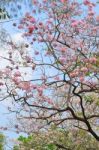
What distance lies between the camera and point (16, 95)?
1221cm

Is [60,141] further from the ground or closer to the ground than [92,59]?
closer to the ground

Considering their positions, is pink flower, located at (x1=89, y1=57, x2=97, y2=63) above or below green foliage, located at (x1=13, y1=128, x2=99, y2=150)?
above

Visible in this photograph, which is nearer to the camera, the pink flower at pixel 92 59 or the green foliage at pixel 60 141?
the pink flower at pixel 92 59

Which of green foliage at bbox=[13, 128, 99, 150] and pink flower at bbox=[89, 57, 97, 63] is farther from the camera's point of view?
green foliage at bbox=[13, 128, 99, 150]

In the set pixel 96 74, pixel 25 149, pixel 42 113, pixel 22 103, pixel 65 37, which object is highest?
pixel 65 37

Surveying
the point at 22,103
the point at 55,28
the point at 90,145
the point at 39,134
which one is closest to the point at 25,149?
the point at 39,134

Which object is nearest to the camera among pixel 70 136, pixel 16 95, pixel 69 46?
pixel 16 95

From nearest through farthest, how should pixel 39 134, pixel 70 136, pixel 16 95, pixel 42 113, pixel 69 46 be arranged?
pixel 16 95, pixel 69 46, pixel 42 113, pixel 39 134, pixel 70 136

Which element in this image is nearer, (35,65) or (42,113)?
(35,65)

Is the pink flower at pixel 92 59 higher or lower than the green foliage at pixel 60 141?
higher

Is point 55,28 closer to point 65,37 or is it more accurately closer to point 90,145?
point 65,37

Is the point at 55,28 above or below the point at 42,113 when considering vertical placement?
above

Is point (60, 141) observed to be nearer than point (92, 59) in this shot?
No

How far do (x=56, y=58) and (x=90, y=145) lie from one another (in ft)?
23.1
